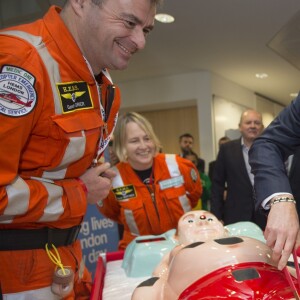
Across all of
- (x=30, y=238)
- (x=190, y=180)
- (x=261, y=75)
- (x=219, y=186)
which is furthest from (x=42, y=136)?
(x=261, y=75)

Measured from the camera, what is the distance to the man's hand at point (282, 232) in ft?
3.18

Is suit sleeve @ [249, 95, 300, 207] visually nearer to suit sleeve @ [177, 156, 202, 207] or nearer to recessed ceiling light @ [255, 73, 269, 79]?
suit sleeve @ [177, 156, 202, 207]

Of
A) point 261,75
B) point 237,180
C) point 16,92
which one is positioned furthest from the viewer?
point 261,75

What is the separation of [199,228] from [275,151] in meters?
0.66

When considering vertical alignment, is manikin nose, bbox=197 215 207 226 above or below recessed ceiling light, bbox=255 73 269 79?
below

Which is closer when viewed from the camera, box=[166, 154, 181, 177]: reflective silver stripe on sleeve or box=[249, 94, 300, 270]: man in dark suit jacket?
box=[249, 94, 300, 270]: man in dark suit jacket

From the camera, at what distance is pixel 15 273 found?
106 centimetres

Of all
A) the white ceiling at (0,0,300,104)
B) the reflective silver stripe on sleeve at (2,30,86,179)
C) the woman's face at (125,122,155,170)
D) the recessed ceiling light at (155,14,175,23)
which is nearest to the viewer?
the reflective silver stripe on sleeve at (2,30,86,179)

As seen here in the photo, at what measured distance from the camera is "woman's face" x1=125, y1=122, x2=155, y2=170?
2312 millimetres

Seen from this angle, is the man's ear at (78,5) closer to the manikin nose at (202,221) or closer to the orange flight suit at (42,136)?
the orange flight suit at (42,136)

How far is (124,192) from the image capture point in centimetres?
224

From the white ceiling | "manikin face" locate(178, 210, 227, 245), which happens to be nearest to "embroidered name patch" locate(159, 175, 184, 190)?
"manikin face" locate(178, 210, 227, 245)

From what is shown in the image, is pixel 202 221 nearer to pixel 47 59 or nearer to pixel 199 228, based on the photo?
pixel 199 228

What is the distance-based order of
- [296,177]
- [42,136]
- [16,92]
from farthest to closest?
[296,177]
[42,136]
[16,92]
